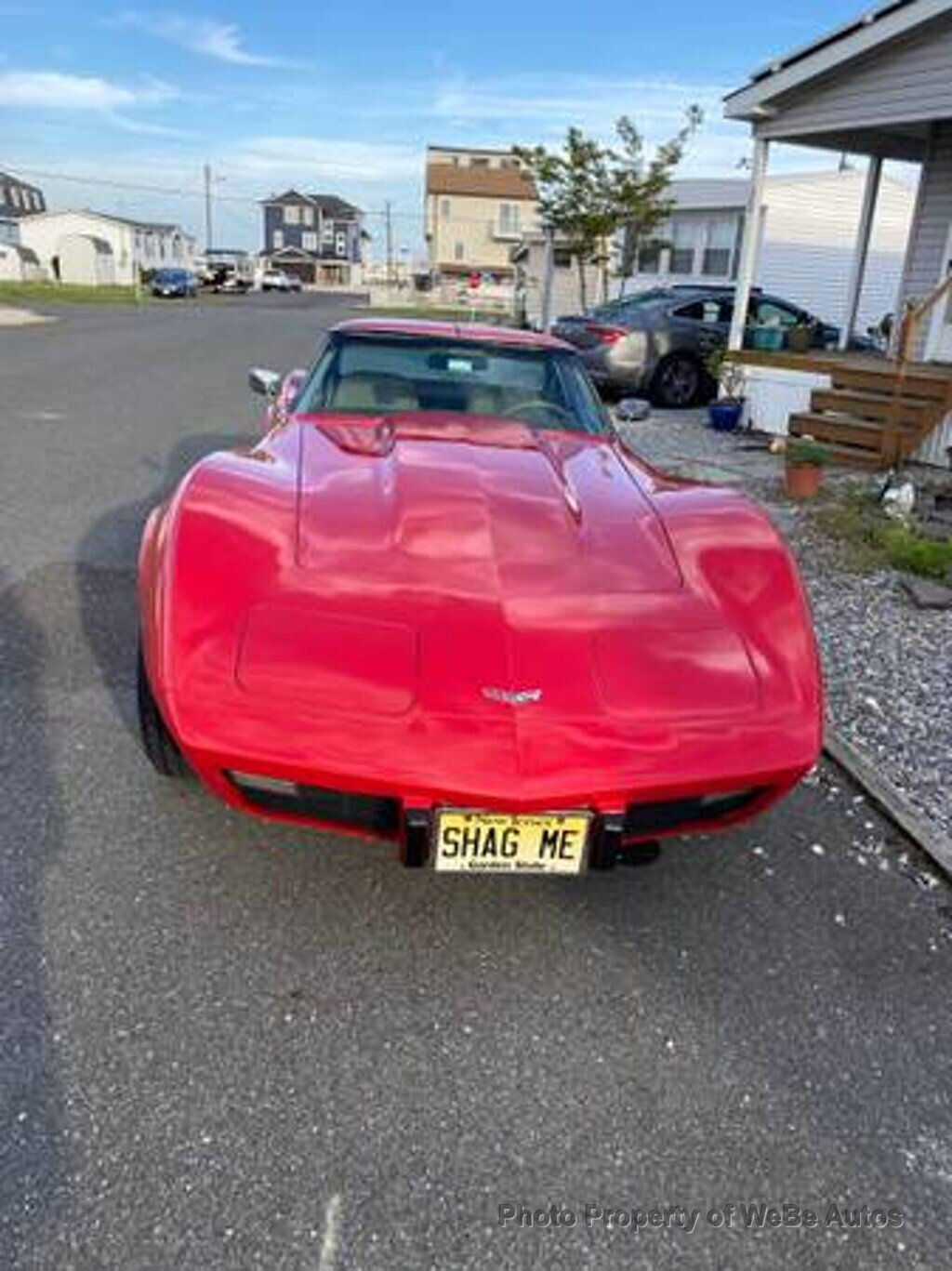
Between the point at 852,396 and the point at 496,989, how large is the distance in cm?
850

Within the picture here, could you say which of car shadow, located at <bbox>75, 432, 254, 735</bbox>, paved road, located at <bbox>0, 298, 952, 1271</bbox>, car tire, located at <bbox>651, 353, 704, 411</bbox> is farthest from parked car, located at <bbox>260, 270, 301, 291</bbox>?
paved road, located at <bbox>0, 298, 952, 1271</bbox>

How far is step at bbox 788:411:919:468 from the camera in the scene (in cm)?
890

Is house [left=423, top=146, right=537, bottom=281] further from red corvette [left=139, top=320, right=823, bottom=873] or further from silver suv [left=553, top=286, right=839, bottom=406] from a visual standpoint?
red corvette [left=139, top=320, right=823, bottom=873]

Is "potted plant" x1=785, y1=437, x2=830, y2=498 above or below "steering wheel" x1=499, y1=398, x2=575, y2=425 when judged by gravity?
below

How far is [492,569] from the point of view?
2.54 meters

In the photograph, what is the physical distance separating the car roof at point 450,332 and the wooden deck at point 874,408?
5495mm

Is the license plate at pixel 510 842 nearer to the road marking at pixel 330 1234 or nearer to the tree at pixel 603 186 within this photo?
the road marking at pixel 330 1234

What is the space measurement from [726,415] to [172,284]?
44.7m

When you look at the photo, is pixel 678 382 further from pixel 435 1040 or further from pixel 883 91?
pixel 435 1040

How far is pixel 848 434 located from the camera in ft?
30.2

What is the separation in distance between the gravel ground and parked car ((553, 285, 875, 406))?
602 centimetres

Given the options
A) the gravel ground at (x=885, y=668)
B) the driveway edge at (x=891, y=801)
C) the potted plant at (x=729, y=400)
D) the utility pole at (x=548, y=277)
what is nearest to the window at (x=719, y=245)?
the utility pole at (x=548, y=277)

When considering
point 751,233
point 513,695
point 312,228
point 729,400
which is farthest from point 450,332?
point 312,228

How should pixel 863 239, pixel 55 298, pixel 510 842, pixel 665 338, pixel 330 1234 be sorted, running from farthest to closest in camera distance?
1. pixel 55 298
2. pixel 665 338
3. pixel 863 239
4. pixel 510 842
5. pixel 330 1234
